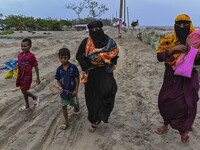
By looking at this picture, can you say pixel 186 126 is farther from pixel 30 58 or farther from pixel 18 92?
pixel 18 92

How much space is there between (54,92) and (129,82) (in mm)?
2223

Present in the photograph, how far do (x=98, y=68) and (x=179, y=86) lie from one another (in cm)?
113

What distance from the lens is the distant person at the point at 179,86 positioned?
203 centimetres

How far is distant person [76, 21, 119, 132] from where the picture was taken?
2.23 metres

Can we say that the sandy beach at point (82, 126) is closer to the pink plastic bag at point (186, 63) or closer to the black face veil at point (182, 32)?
the pink plastic bag at point (186, 63)

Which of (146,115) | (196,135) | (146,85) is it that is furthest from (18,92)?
(196,135)

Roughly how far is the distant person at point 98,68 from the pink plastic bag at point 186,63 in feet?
2.75

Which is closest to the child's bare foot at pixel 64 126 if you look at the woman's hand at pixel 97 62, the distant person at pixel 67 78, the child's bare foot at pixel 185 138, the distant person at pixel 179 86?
the distant person at pixel 67 78

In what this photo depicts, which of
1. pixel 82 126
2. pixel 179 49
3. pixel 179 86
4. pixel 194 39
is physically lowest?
pixel 82 126

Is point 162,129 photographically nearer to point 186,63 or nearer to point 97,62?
point 186,63

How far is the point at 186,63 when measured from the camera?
196 centimetres

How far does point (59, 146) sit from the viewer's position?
2.31m

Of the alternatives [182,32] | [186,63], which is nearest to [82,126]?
[186,63]

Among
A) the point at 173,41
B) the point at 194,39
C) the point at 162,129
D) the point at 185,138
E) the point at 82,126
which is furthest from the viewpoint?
the point at 82,126
